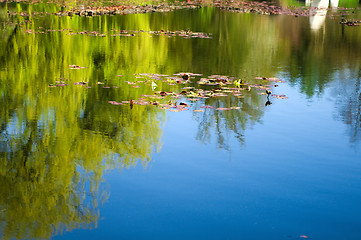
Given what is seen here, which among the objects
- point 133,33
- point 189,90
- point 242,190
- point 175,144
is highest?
point 133,33

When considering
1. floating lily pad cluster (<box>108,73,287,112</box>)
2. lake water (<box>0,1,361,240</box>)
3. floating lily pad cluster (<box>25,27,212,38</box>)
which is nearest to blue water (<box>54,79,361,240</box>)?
lake water (<box>0,1,361,240</box>)

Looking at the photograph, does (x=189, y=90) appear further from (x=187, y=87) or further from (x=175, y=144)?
(x=175, y=144)

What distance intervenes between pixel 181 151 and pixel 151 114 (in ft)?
7.39

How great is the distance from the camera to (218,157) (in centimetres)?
865

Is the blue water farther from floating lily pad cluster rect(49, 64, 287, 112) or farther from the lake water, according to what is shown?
floating lily pad cluster rect(49, 64, 287, 112)

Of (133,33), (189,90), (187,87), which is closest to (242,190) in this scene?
(189,90)

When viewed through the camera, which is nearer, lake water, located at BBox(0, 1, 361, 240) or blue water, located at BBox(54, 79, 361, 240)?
blue water, located at BBox(54, 79, 361, 240)

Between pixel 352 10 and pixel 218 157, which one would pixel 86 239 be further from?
pixel 352 10

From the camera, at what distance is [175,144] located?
30.2 feet

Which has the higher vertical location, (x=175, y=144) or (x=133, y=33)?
(x=133, y=33)

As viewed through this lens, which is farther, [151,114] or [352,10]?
[352,10]

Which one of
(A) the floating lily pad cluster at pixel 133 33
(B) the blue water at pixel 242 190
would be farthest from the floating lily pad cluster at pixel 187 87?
(A) the floating lily pad cluster at pixel 133 33

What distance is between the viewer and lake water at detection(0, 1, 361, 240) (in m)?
6.41

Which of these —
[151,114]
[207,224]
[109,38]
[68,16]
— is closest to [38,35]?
[109,38]
